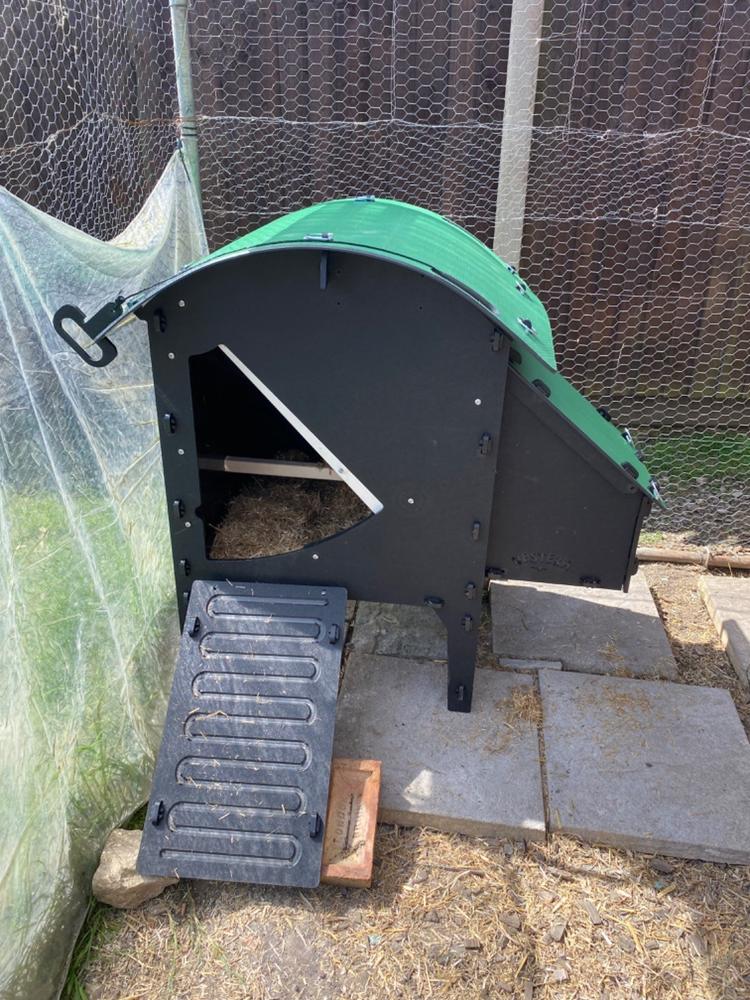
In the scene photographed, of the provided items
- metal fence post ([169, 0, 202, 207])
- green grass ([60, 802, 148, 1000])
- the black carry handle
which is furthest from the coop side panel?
metal fence post ([169, 0, 202, 207])

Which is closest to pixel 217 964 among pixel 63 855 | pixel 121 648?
pixel 63 855

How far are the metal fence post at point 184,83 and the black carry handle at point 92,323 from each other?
5.40ft

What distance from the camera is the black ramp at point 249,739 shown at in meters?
2.08

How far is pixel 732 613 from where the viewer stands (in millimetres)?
3363

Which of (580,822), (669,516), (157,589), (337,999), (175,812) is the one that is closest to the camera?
(337,999)

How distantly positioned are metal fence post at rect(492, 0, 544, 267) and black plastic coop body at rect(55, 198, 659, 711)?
132cm

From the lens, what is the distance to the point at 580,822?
230 centimetres

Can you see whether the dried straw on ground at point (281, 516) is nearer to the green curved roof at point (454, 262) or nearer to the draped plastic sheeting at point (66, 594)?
the draped plastic sheeting at point (66, 594)

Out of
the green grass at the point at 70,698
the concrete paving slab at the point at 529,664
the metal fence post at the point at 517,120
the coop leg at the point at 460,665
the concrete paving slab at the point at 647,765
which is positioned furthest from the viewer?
the metal fence post at the point at 517,120

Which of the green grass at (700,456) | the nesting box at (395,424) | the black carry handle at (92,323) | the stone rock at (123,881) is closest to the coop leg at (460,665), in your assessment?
the nesting box at (395,424)

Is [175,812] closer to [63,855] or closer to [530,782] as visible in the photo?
[63,855]

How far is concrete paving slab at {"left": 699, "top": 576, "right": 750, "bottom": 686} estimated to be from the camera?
3090 mm

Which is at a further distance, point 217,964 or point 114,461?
point 114,461

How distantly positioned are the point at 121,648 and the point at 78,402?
755 millimetres
